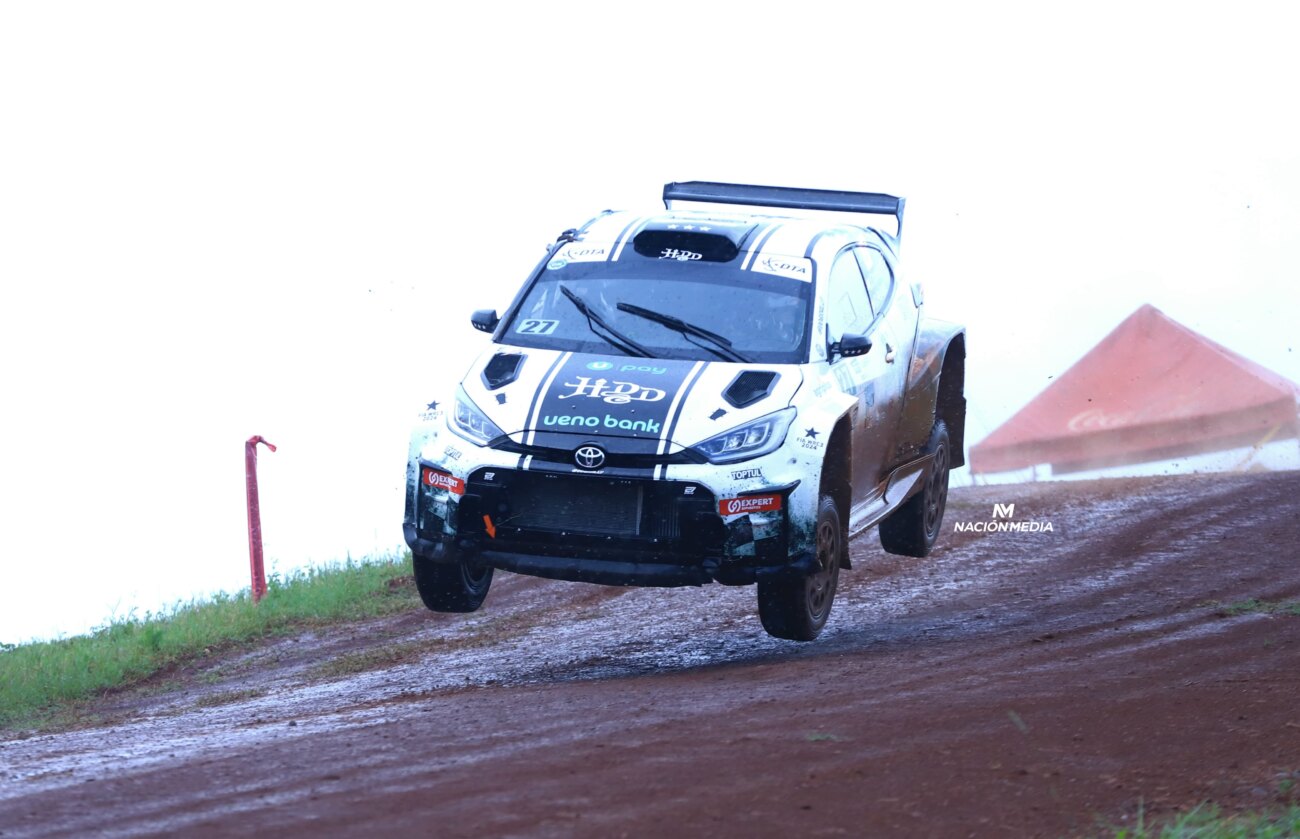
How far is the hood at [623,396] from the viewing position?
748 cm

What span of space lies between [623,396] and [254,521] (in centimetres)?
444

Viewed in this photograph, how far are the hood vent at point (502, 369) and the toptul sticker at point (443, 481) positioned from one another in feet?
1.60

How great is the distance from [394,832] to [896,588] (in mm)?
6193

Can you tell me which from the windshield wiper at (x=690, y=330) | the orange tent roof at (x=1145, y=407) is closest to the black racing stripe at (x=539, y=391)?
the windshield wiper at (x=690, y=330)

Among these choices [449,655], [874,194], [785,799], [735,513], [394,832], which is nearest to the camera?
[394,832]

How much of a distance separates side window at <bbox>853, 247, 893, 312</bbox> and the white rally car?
37mm

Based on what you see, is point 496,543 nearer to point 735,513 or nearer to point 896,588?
point 735,513

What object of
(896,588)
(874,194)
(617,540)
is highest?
(874,194)

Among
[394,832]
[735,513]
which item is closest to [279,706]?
[735,513]

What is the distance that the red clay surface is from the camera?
5.03 meters

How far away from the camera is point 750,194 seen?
10.2m

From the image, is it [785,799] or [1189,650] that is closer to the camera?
[785,799]

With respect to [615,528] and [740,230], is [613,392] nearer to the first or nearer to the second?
[615,528]

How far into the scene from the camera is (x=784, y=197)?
1017 centimetres
